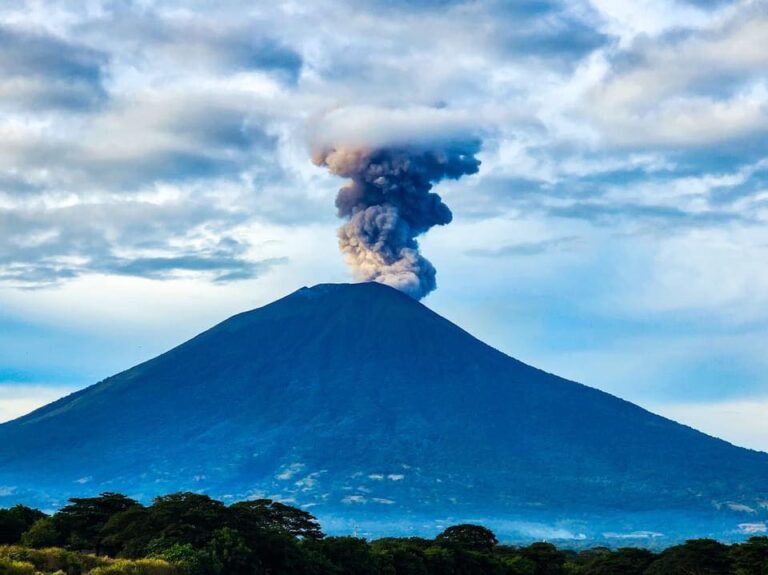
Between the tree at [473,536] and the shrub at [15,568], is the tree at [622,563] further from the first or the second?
the shrub at [15,568]

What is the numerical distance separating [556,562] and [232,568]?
3714 cm

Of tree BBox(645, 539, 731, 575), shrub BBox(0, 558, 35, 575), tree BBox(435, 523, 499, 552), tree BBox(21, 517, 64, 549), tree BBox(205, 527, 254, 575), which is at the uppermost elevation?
tree BBox(435, 523, 499, 552)

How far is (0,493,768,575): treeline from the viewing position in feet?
150

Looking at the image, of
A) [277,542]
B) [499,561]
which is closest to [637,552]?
[499,561]

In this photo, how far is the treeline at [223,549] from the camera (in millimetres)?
45719

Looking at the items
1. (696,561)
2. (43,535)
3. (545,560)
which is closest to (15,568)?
(43,535)

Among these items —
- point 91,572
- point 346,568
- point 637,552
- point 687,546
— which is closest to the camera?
point 91,572

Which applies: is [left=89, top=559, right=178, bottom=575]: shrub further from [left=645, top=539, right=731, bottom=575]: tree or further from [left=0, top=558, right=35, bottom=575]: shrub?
[left=645, top=539, right=731, bottom=575]: tree

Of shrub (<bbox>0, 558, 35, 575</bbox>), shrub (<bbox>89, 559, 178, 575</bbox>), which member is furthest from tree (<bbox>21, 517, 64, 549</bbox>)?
shrub (<bbox>0, 558, 35, 575</bbox>)

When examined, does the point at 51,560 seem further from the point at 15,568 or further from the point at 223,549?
the point at 223,549

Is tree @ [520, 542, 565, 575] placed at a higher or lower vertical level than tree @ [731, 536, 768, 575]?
higher

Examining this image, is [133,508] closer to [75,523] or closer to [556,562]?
[75,523]

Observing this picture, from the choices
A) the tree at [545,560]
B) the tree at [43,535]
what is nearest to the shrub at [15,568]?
the tree at [43,535]

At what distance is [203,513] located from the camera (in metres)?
57.7
